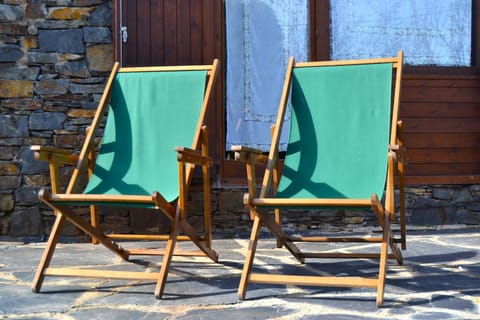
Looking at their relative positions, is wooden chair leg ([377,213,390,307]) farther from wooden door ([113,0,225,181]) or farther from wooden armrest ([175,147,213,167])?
wooden door ([113,0,225,181])

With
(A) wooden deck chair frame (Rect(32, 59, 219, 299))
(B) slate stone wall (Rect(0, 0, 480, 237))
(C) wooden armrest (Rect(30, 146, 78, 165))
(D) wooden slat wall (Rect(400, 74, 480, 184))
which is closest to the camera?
(A) wooden deck chair frame (Rect(32, 59, 219, 299))

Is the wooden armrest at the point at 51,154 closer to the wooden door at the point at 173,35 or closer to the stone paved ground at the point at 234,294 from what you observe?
the stone paved ground at the point at 234,294

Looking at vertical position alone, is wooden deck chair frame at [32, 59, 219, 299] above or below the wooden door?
below

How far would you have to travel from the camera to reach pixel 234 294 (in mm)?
2668

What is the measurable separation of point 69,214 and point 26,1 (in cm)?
262

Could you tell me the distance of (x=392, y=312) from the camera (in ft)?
7.61

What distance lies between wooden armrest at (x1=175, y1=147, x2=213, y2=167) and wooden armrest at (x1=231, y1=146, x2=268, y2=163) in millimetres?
200

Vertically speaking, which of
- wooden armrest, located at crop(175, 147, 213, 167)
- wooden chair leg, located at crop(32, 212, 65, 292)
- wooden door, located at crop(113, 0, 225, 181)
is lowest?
wooden chair leg, located at crop(32, 212, 65, 292)

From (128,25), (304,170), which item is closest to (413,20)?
(128,25)

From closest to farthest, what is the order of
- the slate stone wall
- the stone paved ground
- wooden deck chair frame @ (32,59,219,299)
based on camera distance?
1. the stone paved ground
2. wooden deck chair frame @ (32,59,219,299)
3. the slate stone wall

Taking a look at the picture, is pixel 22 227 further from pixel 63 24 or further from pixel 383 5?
pixel 383 5

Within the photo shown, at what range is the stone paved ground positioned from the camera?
2342mm

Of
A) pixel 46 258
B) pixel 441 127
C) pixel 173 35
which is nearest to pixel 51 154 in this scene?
pixel 46 258

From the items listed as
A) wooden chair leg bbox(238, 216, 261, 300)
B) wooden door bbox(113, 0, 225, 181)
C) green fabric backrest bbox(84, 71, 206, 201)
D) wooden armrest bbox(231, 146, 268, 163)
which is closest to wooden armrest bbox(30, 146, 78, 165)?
green fabric backrest bbox(84, 71, 206, 201)
